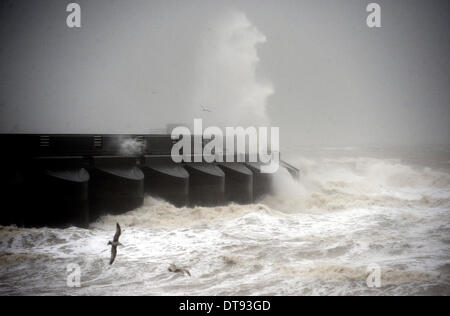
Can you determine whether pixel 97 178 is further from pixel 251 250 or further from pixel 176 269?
pixel 251 250

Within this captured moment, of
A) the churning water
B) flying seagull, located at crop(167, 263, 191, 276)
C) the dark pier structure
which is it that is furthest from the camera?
the dark pier structure

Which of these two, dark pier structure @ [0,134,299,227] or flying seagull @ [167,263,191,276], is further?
dark pier structure @ [0,134,299,227]

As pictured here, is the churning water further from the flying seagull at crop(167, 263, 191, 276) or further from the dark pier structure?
the dark pier structure

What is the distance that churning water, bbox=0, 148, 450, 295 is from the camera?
1195 centimetres

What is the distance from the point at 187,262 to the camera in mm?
14289

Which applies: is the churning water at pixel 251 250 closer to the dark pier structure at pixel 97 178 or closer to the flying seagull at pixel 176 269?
the flying seagull at pixel 176 269

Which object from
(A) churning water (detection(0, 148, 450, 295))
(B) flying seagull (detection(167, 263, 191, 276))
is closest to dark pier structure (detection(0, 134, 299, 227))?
(A) churning water (detection(0, 148, 450, 295))

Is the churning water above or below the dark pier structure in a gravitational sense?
below

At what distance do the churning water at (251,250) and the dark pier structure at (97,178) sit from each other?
2.19 feet

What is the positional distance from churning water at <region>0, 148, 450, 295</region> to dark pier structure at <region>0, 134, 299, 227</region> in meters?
0.67

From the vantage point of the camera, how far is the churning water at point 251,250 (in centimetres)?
1195

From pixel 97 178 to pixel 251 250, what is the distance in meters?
8.47

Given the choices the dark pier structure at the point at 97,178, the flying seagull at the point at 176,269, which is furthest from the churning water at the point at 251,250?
the dark pier structure at the point at 97,178
